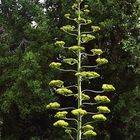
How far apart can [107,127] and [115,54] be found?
7.22ft

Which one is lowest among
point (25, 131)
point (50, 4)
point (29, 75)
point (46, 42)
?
point (25, 131)

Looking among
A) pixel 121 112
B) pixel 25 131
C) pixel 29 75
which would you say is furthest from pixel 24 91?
pixel 121 112

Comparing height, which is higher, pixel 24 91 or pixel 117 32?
pixel 117 32

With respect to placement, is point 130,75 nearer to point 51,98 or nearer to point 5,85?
point 51,98

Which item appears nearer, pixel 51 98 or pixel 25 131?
pixel 51 98

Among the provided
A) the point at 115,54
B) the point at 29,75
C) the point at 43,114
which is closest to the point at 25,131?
the point at 43,114

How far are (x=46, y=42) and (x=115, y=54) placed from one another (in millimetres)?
2072

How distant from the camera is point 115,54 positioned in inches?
683

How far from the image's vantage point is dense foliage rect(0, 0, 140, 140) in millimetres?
16578

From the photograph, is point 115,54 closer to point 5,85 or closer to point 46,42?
point 46,42

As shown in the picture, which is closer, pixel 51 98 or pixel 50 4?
pixel 51 98

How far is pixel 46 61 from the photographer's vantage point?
17375mm

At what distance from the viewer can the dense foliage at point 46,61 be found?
54.4ft

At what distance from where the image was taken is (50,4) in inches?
723
